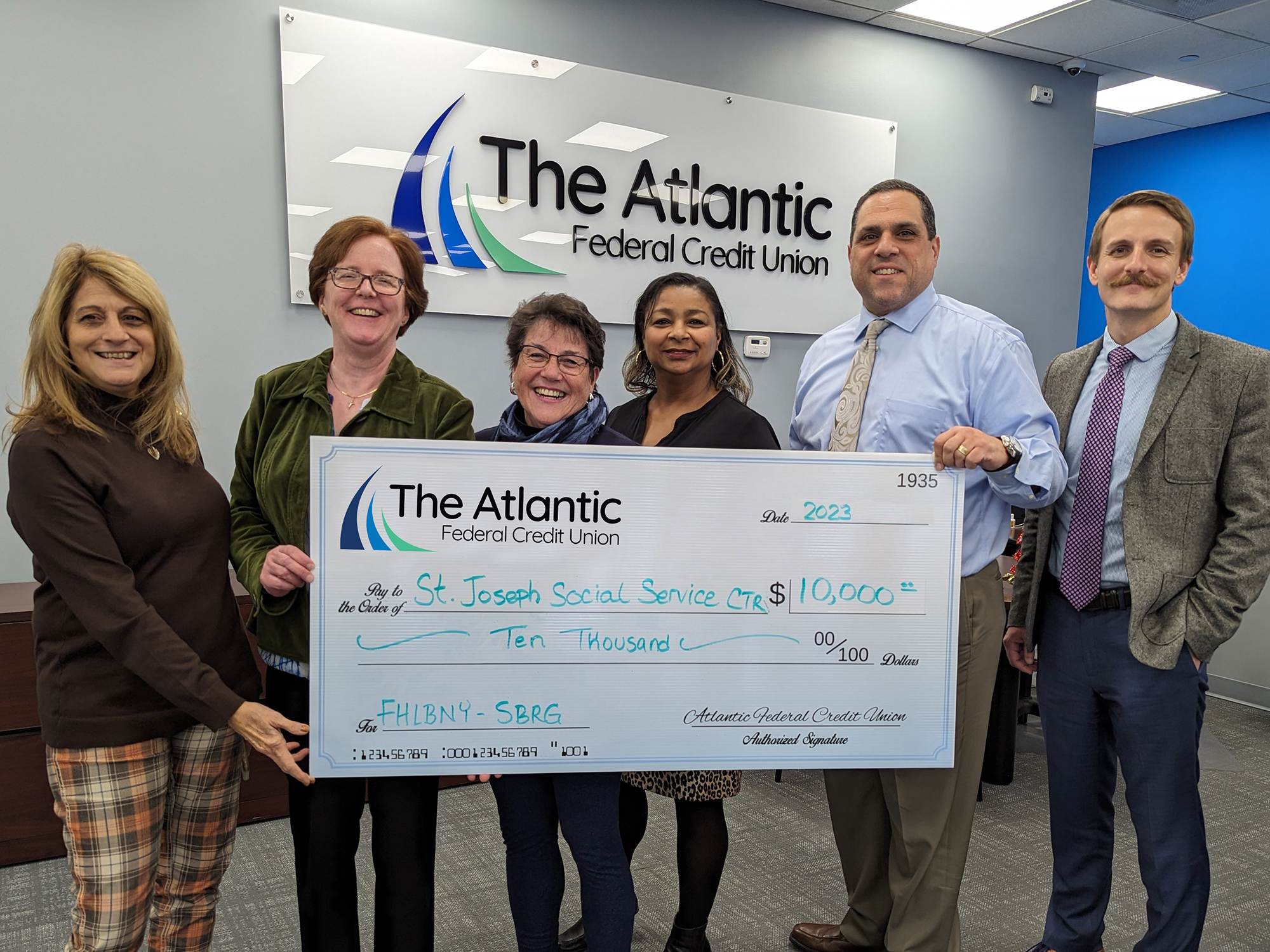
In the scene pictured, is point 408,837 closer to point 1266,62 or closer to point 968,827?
point 968,827

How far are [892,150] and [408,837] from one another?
151 inches

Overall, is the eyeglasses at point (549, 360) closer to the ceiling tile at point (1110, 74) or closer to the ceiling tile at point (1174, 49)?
the ceiling tile at point (1174, 49)

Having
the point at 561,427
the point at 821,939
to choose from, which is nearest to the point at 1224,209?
the point at 821,939

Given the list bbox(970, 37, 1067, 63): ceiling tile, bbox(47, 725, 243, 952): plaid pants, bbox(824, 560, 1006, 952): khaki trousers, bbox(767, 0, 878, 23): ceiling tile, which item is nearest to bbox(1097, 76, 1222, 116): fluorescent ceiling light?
bbox(970, 37, 1067, 63): ceiling tile

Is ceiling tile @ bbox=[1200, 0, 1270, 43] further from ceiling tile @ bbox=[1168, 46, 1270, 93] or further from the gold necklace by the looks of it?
the gold necklace

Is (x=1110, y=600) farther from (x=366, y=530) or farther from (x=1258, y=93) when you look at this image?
(x=1258, y=93)

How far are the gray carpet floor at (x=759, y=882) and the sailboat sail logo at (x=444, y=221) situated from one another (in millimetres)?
1994

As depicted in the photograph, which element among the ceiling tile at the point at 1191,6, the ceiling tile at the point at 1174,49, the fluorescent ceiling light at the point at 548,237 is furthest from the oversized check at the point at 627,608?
the ceiling tile at the point at 1174,49

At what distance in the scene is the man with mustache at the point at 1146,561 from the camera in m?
1.80

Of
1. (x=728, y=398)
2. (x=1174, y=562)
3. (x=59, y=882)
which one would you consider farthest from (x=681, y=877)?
(x=59, y=882)

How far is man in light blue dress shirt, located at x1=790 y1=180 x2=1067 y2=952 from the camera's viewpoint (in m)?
1.76

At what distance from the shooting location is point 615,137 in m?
3.62

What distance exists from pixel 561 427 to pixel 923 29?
3635 mm

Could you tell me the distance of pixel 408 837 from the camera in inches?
63.1
